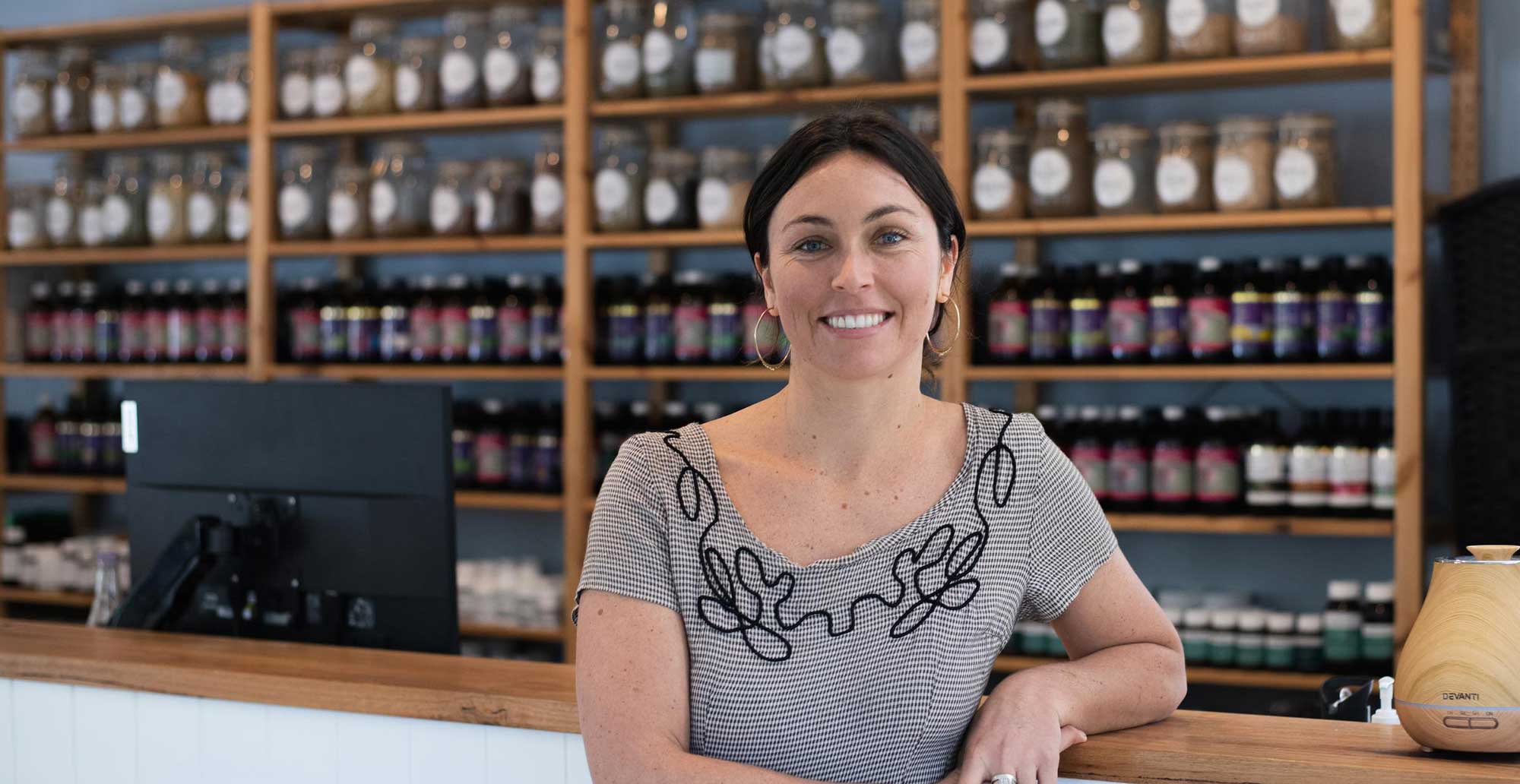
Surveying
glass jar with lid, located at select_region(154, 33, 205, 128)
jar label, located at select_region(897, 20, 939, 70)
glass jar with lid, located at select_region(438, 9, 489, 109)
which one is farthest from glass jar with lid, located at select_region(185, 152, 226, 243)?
jar label, located at select_region(897, 20, 939, 70)

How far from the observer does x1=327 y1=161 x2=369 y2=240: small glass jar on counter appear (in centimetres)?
371

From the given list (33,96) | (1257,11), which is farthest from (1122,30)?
(33,96)

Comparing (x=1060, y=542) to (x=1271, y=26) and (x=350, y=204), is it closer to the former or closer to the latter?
(x=1271, y=26)

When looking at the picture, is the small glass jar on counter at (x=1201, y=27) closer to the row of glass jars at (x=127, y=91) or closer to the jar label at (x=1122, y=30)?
the jar label at (x=1122, y=30)

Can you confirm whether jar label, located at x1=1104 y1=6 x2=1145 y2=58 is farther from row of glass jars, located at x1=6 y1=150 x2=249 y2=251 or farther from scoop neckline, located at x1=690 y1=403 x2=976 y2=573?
row of glass jars, located at x1=6 y1=150 x2=249 y2=251

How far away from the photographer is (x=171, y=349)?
155 inches

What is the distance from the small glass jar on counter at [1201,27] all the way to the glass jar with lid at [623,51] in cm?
118

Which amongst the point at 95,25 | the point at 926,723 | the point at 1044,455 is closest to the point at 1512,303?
the point at 1044,455

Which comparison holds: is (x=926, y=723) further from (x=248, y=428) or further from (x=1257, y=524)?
(x=1257, y=524)

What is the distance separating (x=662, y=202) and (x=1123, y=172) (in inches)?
40.2

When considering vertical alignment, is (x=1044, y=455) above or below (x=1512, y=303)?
below

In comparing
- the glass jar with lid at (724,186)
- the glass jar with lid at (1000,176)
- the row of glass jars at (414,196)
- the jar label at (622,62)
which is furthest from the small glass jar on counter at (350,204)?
the glass jar with lid at (1000,176)

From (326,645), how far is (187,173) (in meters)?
2.57

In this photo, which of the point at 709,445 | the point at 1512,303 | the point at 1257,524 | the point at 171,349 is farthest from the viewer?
the point at 171,349
